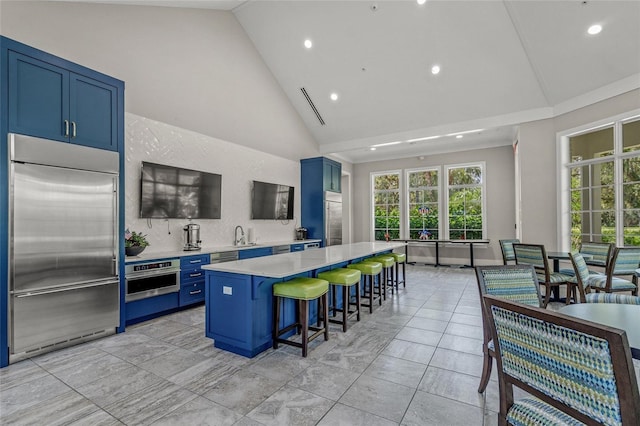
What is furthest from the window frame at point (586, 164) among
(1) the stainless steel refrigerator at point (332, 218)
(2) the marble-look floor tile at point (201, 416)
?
(2) the marble-look floor tile at point (201, 416)

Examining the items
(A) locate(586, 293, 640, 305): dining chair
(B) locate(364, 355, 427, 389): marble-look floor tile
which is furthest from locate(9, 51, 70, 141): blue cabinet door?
(A) locate(586, 293, 640, 305): dining chair

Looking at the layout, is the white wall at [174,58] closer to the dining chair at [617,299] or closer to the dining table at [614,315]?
the dining table at [614,315]

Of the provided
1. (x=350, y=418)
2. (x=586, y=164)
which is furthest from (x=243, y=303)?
(x=586, y=164)

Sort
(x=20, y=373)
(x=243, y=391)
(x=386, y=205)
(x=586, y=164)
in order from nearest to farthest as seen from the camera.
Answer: (x=243, y=391)
(x=20, y=373)
(x=586, y=164)
(x=386, y=205)

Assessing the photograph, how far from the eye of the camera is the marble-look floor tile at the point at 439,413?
1799 millimetres

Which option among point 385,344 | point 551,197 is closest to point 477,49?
point 551,197

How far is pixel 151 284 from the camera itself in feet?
11.9

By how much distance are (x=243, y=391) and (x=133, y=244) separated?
249cm

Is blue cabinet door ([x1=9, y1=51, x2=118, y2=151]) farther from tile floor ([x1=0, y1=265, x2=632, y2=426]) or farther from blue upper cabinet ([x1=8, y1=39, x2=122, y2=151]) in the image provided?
tile floor ([x1=0, y1=265, x2=632, y2=426])

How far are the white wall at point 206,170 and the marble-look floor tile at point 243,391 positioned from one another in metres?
2.65

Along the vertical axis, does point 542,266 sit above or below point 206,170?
below

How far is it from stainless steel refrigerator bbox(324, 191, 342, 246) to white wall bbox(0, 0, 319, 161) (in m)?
1.70

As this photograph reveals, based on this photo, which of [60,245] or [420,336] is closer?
[60,245]

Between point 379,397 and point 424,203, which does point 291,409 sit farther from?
point 424,203
